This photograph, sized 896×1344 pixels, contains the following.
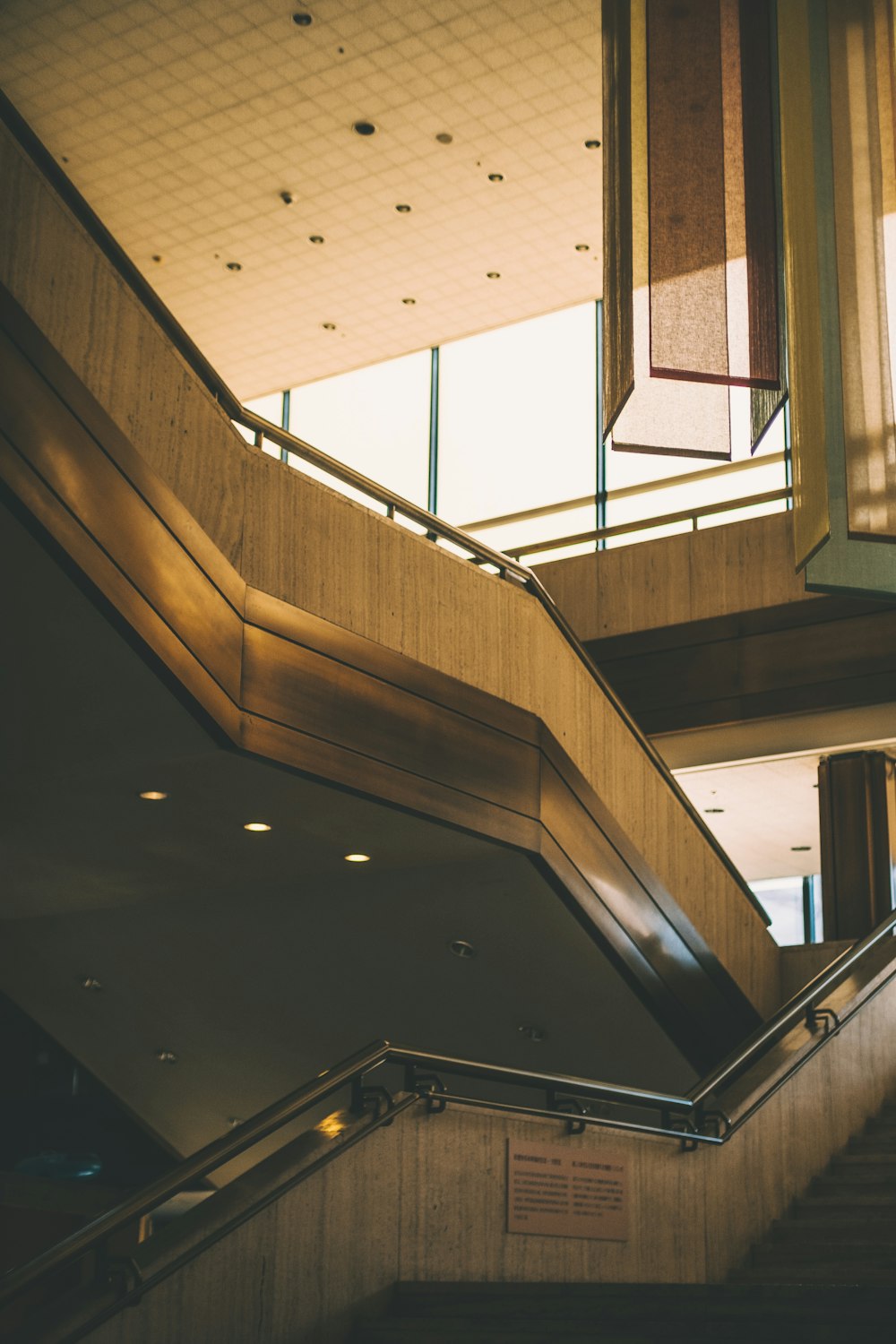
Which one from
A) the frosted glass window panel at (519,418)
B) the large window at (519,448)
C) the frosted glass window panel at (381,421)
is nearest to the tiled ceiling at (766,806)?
the large window at (519,448)

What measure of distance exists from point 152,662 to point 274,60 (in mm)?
6778

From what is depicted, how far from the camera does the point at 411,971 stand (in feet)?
34.5

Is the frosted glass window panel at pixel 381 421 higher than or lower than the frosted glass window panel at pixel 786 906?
higher

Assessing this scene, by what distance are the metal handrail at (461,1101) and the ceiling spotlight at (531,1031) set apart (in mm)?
2398

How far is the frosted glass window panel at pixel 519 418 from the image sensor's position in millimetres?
15188

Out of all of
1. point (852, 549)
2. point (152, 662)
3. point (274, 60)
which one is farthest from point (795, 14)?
point (274, 60)

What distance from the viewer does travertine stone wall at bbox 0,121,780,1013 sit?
252 inches

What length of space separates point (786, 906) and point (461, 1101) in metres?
15.8

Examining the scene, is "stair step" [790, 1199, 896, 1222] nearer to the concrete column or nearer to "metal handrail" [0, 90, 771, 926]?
"metal handrail" [0, 90, 771, 926]

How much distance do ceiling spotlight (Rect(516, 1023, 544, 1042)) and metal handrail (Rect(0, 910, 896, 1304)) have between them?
2.40 metres

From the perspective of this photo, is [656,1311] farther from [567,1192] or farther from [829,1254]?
[829,1254]

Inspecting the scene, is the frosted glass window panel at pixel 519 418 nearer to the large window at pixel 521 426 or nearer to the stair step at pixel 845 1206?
the large window at pixel 521 426

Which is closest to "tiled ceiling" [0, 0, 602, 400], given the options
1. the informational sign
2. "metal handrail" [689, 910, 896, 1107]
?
"metal handrail" [689, 910, 896, 1107]

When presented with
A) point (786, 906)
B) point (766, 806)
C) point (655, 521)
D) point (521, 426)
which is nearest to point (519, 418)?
point (521, 426)
